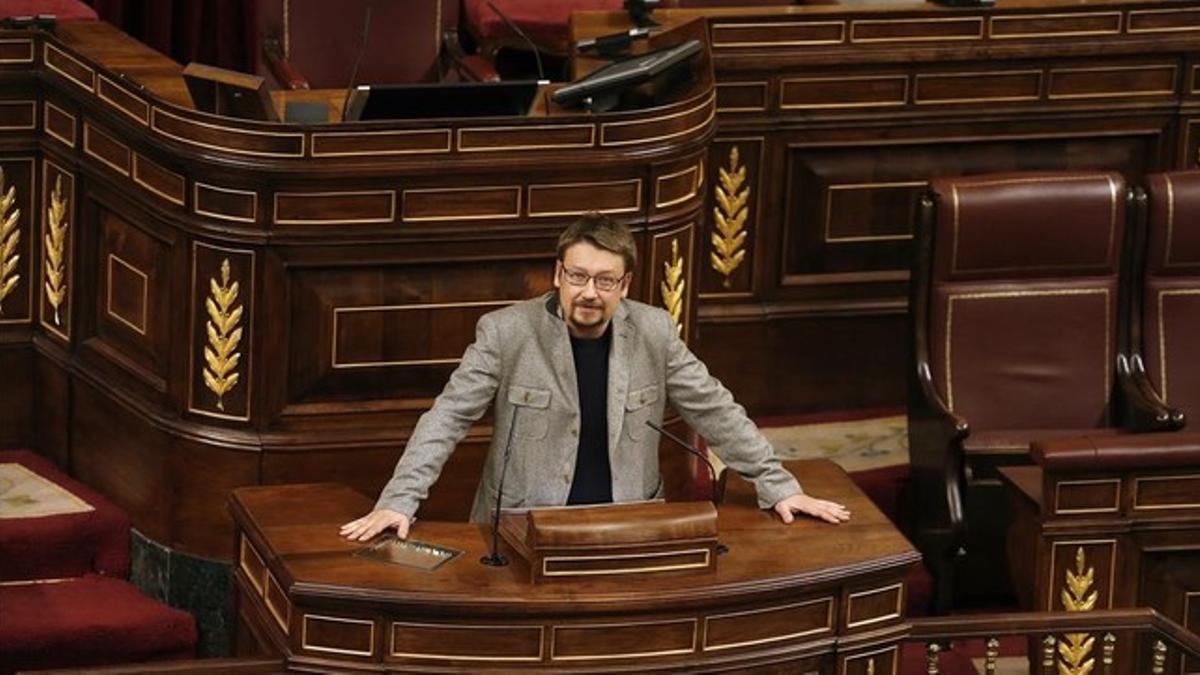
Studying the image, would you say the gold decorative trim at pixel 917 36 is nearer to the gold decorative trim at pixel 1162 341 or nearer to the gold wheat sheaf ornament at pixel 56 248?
the gold decorative trim at pixel 1162 341

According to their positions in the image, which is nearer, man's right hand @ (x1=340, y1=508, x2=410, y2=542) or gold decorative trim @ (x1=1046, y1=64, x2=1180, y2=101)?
man's right hand @ (x1=340, y1=508, x2=410, y2=542)

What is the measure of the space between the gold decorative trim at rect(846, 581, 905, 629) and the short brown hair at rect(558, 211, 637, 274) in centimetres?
64

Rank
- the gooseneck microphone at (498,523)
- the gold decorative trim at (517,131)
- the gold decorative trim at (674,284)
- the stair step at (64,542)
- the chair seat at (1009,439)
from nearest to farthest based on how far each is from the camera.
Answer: the gooseneck microphone at (498,523) < the gold decorative trim at (517,131) < the stair step at (64,542) < the gold decorative trim at (674,284) < the chair seat at (1009,439)

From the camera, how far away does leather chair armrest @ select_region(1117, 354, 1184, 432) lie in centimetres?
599

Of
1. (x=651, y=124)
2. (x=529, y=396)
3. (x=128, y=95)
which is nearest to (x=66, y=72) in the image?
(x=128, y=95)

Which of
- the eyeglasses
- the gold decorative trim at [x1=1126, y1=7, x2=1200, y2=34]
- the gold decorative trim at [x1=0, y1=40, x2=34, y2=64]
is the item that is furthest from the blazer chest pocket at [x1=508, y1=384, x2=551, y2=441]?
the gold decorative trim at [x1=1126, y1=7, x2=1200, y2=34]

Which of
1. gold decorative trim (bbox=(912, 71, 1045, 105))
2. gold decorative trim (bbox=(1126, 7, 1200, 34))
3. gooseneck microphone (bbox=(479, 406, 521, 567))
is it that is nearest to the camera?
gooseneck microphone (bbox=(479, 406, 521, 567))

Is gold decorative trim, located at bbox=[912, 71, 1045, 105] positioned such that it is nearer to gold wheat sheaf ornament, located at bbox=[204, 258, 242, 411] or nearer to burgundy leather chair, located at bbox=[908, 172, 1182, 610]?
burgundy leather chair, located at bbox=[908, 172, 1182, 610]

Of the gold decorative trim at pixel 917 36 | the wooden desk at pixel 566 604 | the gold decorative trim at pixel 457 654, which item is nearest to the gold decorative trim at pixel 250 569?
the wooden desk at pixel 566 604

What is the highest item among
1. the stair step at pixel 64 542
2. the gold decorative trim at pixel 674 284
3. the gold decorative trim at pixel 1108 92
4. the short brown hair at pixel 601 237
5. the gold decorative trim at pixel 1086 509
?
the gold decorative trim at pixel 1108 92

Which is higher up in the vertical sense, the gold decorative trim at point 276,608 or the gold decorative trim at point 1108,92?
the gold decorative trim at point 1108,92

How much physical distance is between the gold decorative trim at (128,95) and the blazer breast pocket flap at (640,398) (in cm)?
112

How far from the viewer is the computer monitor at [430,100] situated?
552 cm

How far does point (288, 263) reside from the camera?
550 centimetres
